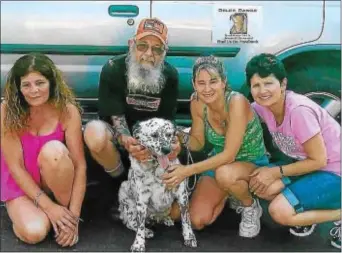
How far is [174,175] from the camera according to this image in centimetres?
374

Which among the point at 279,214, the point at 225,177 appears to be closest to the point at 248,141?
the point at 225,177

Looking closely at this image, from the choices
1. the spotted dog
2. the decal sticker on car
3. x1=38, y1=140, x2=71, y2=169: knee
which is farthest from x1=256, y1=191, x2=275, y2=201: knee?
x1=38, y1=140, x2=71, y2=169: knee

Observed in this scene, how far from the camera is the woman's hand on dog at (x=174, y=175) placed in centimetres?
374

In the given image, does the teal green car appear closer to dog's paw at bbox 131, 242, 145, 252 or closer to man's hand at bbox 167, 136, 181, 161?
man's hand at bbox 167, 136, 181, 161

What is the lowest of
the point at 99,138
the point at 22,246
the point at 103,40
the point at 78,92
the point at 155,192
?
the point at 22,246

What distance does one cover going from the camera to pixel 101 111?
Result: 3922 mm

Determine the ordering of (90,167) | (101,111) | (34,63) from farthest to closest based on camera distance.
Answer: (90,167), (101,111), (34,63)

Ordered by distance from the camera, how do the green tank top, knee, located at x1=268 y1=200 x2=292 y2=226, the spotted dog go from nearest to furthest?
the spotted dog, knee, located at x1=268 y1=200 x2=292 y2=226, the green tank top

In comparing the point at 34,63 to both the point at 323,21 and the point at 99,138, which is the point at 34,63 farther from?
the point at 323,21

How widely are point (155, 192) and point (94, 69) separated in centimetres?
87

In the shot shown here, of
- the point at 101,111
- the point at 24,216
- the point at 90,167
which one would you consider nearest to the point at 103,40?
the point at 101,111

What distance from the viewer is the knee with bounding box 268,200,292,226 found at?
372cm

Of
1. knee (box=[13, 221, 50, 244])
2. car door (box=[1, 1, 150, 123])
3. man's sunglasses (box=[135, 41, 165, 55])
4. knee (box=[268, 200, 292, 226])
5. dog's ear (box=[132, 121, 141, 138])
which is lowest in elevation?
knee (box=[13, 221, 50, 244])

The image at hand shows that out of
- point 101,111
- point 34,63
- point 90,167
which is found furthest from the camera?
point 90,167
